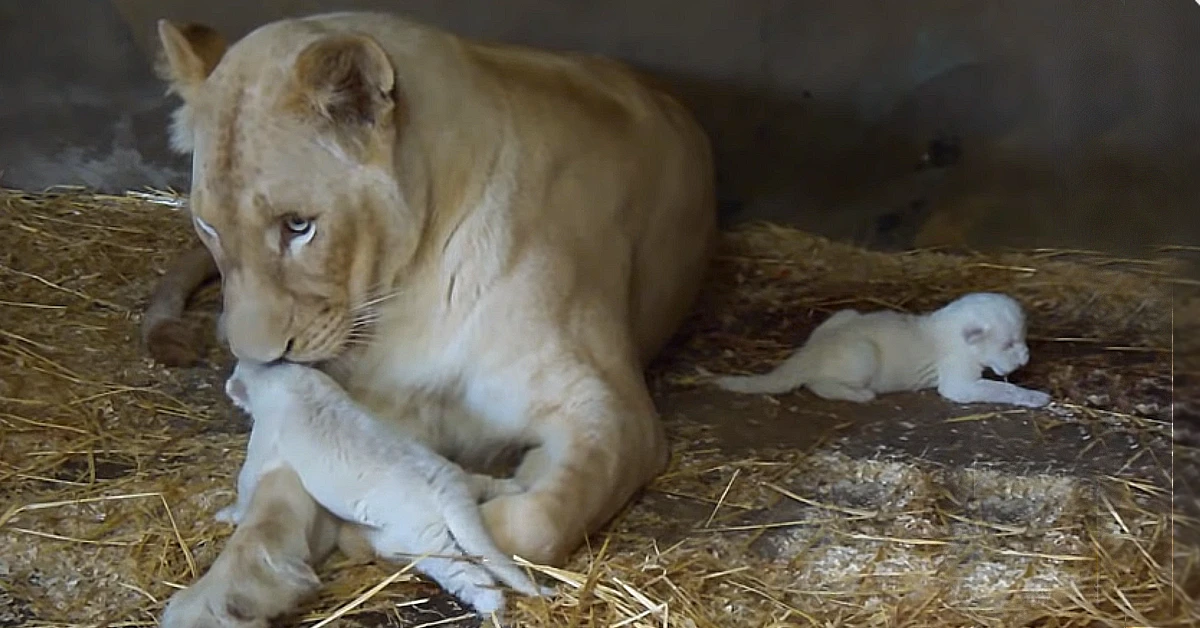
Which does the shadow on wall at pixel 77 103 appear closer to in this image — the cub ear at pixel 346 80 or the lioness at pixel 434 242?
the lioness at pixel 434 242

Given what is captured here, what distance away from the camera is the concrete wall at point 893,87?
4.20 metres

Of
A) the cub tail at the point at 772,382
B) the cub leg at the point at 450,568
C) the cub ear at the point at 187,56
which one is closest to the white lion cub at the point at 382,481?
the cub leg at the point at 450,568

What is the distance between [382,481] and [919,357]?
5.00ft

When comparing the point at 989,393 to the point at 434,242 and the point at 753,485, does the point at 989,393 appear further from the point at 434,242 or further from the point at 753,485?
the point at 434,242

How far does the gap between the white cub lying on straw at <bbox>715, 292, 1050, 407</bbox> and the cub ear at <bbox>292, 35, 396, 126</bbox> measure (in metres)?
1.25

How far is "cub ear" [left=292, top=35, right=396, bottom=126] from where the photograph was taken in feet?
8.53

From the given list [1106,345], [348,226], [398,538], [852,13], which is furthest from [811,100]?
[398,538]

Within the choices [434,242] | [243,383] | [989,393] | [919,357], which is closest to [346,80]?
[434,242]

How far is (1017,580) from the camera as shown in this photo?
264cm

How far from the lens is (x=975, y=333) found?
11.6ft

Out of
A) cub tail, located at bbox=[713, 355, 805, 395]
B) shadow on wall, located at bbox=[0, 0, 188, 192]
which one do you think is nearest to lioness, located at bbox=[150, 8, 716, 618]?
cub tail, located at bbox=[713, 355, 805, 395]

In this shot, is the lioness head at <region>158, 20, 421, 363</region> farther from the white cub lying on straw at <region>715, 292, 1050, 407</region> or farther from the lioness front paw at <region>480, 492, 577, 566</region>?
the white cub lying on straw at <region>715, 292, 1050, 407</region>

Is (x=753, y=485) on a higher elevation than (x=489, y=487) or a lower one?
lower

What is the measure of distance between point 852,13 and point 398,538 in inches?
91.8
